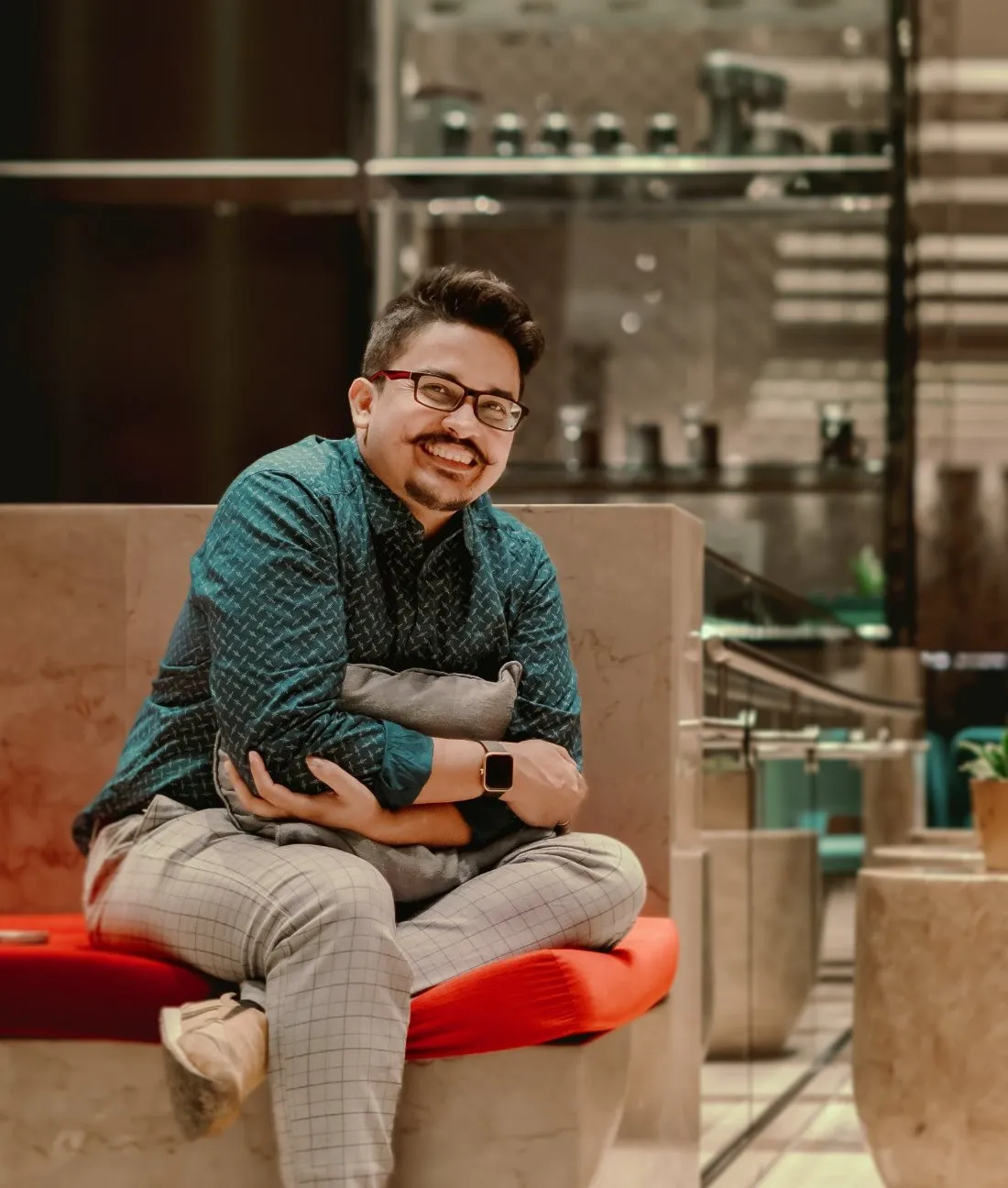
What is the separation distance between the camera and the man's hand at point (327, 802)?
6.25ft

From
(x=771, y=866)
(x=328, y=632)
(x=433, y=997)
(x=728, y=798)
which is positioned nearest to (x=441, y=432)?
(x=328, y=632)

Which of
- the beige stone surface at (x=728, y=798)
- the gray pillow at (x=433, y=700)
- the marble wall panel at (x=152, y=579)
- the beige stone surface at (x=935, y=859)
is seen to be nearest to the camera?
the gray pillow at (x=433, y=700)

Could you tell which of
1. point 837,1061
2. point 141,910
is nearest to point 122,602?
point 141,910

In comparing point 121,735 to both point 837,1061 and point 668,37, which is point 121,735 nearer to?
point 837,1061

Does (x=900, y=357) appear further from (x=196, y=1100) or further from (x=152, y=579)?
(x=196, y=1100)

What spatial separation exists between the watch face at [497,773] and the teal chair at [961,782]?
5239 mm

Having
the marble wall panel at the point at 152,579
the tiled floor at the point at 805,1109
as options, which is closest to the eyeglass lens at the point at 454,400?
the marble wall panel at the point at 152,579

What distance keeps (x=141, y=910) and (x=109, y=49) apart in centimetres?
444

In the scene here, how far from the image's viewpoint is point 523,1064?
1.94 metres

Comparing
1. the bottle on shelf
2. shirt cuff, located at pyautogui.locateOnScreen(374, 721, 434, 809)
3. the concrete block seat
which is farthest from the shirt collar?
the bottle on shelf

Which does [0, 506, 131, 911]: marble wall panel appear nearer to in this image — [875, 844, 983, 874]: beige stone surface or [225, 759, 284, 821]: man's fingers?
[225, 759, 284, 821]: man's fingers

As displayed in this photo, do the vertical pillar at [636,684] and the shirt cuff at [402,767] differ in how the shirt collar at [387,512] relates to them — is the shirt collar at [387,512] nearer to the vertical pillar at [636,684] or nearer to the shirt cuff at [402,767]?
the shirt cuff at [402,767]

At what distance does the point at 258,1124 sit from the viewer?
196 cm

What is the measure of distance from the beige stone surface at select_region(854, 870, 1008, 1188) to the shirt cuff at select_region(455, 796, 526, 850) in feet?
3.67
